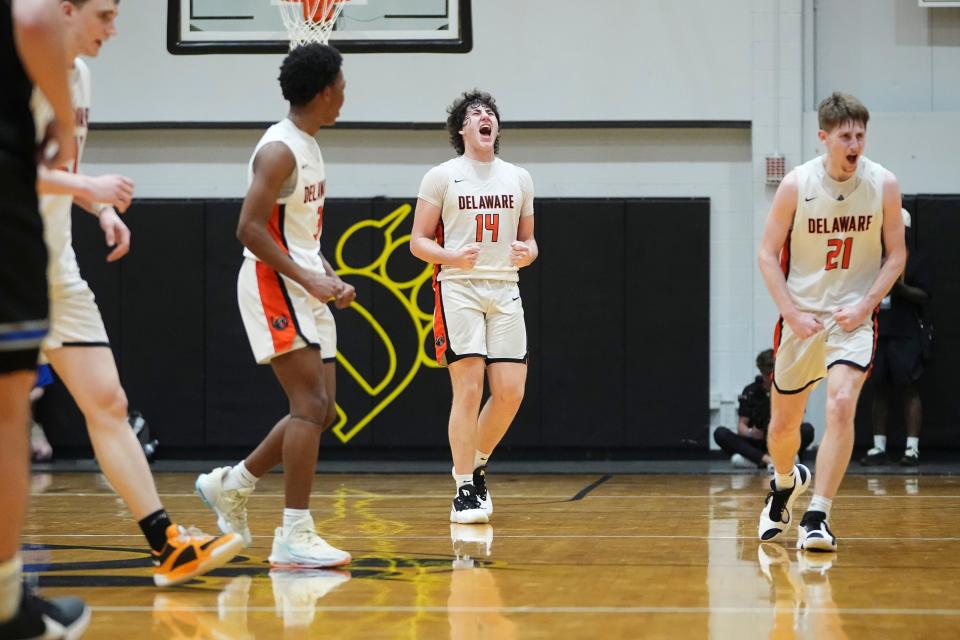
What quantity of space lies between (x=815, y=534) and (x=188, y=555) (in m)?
2.35

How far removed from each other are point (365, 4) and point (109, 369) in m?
6.67

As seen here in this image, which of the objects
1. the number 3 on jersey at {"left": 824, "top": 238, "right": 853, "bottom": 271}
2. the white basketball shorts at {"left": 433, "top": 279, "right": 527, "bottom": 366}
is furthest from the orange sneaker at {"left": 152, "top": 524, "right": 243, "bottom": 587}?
the number 3 on jersey at {"left": 824, "top": 238, "right": 853, "bottom": 271}

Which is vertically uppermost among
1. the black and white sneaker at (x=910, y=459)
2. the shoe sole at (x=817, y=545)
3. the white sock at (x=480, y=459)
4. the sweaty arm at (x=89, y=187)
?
the sweaty arm at (x=89, y=187)

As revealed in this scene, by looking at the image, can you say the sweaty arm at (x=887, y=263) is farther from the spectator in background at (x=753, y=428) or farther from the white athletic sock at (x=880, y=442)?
the white athletic sock at (x=880, y=442)

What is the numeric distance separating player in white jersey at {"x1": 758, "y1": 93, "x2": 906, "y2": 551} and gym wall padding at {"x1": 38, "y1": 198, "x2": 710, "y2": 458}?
537 cm

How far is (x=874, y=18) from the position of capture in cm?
1062

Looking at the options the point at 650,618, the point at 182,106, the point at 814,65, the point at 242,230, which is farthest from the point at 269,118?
the point at 650,618

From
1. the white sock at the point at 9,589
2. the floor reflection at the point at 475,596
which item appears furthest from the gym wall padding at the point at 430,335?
the white sock at the point at 9,589

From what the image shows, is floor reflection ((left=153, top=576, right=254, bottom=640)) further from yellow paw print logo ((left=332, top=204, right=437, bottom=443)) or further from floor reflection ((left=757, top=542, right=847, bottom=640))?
yellow paw print logo ((left=332, top=204, right=437, bottom=443))

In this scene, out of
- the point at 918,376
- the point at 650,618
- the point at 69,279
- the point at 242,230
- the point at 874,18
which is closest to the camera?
the point at 650,618

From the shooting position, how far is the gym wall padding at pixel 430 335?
1047 centimetres

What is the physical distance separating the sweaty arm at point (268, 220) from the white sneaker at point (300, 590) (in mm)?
931

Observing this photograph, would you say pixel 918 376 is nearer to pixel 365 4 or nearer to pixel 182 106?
pixel 365 4

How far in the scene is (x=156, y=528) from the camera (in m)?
3.88
